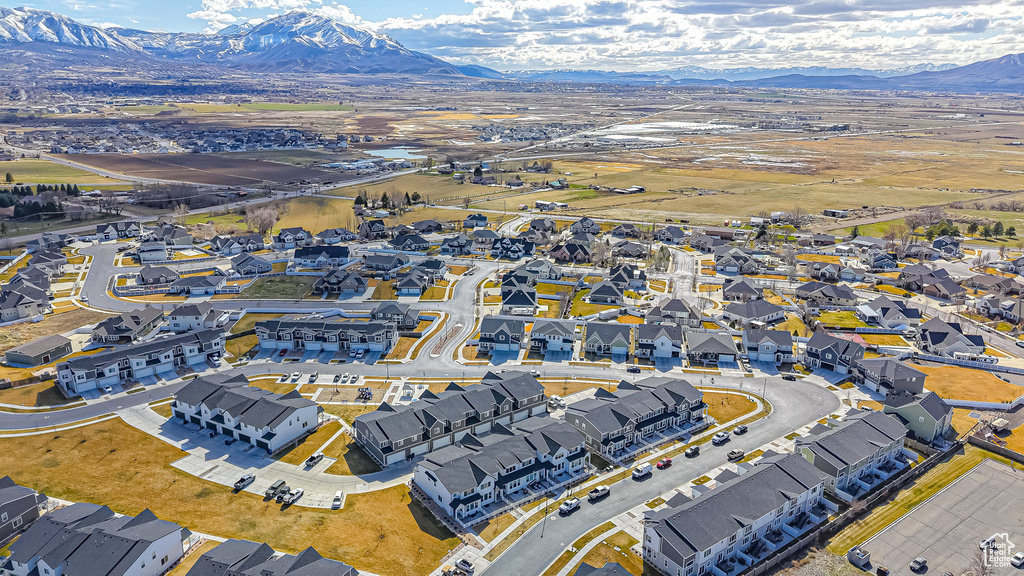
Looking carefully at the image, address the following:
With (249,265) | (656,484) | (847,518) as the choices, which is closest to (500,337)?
(656,484)

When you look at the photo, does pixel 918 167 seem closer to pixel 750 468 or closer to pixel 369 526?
pixel 750 468

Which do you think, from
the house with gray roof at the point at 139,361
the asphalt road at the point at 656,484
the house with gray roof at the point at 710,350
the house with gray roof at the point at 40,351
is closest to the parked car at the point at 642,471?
the asphalt road at the point at 656,484

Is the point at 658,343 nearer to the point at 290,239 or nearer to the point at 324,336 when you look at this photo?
the point at 324,336

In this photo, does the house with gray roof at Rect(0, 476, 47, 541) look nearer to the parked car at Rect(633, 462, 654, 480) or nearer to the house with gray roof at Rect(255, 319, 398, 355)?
the house with gray roof at Rect(255, 319, 398, 355)

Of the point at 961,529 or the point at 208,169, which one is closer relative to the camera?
the point at 961,529

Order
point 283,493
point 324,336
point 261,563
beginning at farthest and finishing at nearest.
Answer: point 324,336 < point 283,493 < point 261,563

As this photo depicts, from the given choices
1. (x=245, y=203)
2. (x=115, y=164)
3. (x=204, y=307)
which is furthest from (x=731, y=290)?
(x=115, y=164)
